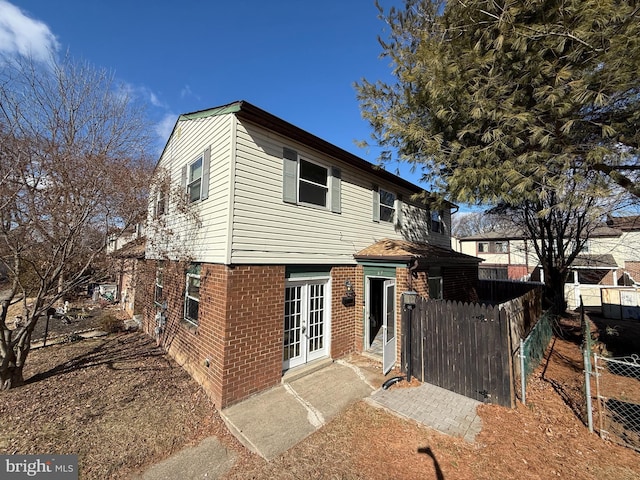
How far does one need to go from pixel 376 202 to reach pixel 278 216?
4.22 meters

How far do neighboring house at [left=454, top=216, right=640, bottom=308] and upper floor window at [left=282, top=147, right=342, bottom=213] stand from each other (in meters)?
14.9

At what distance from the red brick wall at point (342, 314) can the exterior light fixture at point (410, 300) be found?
5.82ft

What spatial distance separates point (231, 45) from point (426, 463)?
11.2 meters

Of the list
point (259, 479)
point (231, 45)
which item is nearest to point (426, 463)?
point (259, 479)

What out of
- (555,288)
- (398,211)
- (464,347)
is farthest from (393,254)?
(555,288)

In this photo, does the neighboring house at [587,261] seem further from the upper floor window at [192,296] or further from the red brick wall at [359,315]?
the upper floor window at [192,296]

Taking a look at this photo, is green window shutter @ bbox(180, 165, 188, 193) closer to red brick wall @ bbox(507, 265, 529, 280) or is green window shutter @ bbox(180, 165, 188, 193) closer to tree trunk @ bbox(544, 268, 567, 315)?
tree trunk @ bbox(544, 268, 567, 315)

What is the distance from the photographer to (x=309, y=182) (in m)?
7.00

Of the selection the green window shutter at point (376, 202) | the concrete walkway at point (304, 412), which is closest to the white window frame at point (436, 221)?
the green window shutter at point (376, 202)

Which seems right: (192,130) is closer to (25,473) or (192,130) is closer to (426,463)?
(25,473)

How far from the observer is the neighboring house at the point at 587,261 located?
18.0 metres

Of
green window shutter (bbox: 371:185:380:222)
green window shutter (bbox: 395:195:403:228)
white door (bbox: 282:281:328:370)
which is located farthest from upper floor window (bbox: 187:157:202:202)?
green window shutter (bbox: 395:195:403:228)

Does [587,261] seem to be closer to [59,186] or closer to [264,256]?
[264,256]

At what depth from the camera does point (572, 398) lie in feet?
18.3
